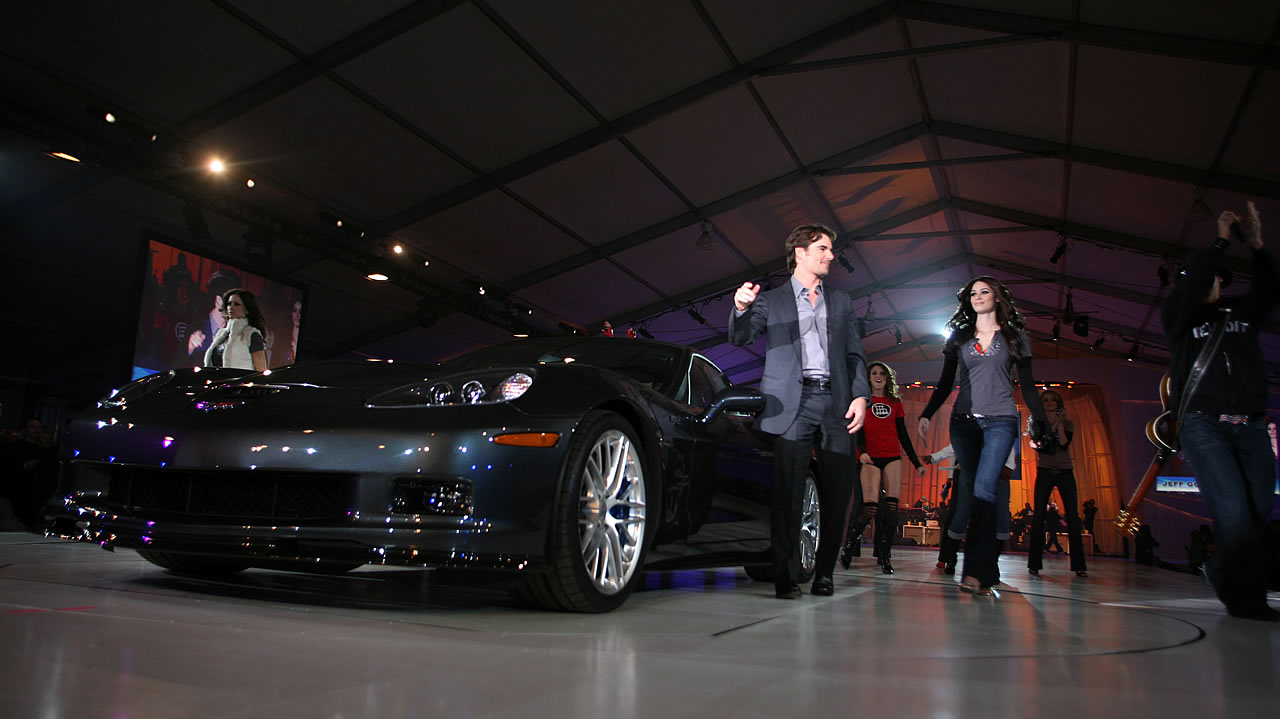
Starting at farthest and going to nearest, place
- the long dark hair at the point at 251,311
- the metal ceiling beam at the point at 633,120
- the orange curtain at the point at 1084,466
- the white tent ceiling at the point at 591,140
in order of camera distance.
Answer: the orange curtain at the point at 1084,466 → the metal ceiling beam at the point at 633,120 → the long dark hair at the point at 251,311 → the white tent ceiling at the point at 591,140

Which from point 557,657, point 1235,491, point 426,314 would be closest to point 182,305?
point 426,314

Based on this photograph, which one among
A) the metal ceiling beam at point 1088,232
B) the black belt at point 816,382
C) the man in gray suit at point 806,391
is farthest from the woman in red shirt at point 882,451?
the metal ceiling beam at point 1088,232

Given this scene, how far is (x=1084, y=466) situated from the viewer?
21.4 meters

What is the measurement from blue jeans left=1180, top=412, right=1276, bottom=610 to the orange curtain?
56.4 ft

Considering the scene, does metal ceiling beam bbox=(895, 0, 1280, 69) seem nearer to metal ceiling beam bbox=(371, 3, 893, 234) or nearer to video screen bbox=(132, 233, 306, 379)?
metal ceiling beam bbox=(371, 3, 893, 234)

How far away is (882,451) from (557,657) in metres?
5.67

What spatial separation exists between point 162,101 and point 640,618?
896cm

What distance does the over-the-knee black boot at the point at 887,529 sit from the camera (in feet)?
21.7

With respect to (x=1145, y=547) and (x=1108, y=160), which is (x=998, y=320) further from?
(x=1145, y=547)

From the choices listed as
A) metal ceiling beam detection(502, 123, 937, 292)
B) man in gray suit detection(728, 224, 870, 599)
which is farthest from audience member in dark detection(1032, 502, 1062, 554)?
man in gray suit detection(728, 224, 870, 599)

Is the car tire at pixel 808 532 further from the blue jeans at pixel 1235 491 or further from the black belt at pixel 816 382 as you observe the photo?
the blue jeans at pixel 1235 491

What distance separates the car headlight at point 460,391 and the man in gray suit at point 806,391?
1.18m

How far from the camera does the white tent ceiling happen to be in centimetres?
855

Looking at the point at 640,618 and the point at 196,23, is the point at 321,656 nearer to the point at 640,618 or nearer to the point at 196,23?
the point at 640,618
